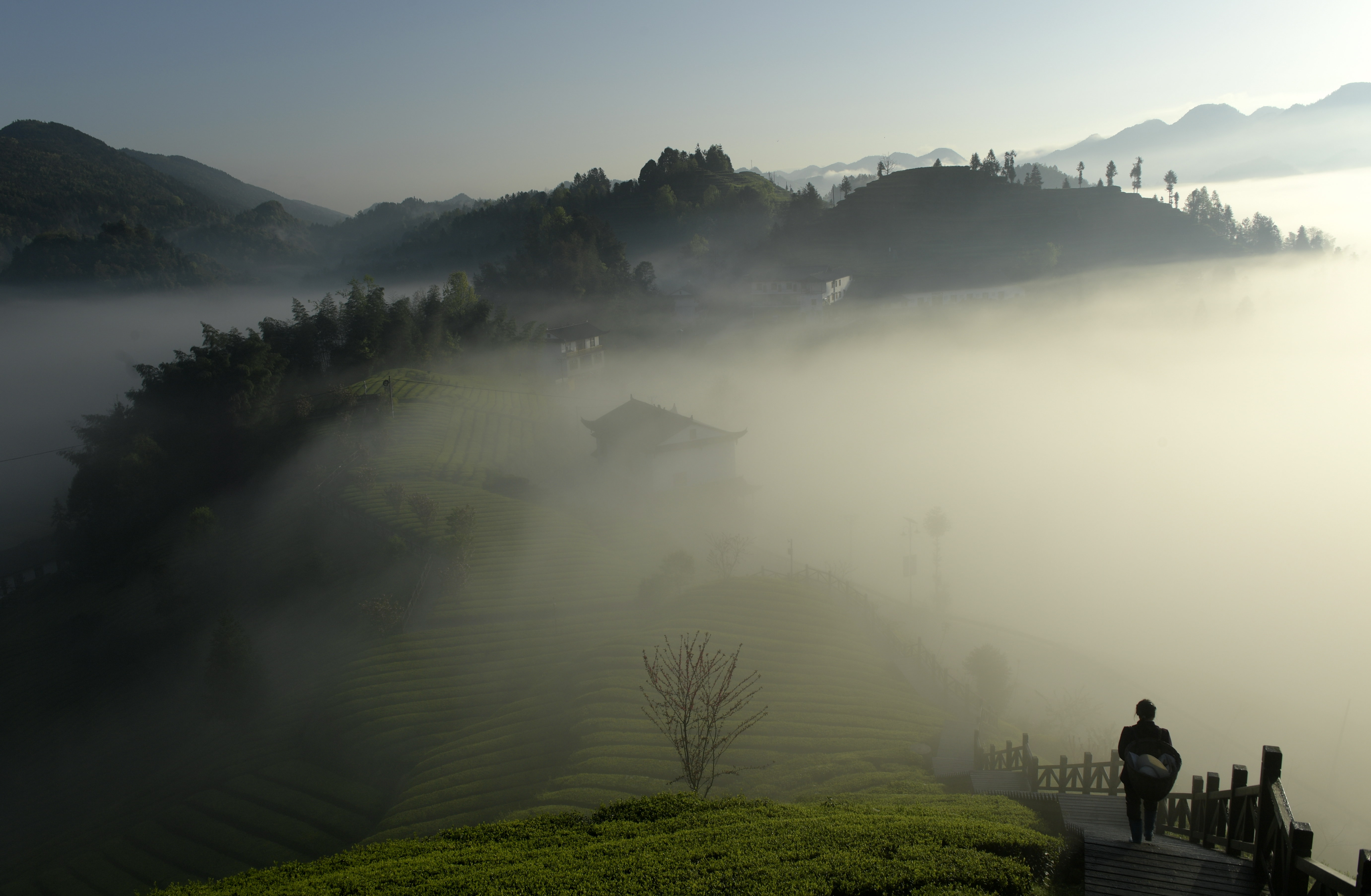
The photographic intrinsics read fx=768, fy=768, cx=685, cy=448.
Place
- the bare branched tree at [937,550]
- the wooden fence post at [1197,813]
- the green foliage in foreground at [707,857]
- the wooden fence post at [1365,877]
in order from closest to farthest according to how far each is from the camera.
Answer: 1. the wooden fence post at [1365,877]
2. the green foliage in foreground at [707,857]
3. the wooden fence post at [1197,813]
4. the bare branched tree at [937,550]

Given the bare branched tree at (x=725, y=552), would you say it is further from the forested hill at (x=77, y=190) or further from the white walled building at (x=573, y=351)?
the forested hill at (x=77, y=190)

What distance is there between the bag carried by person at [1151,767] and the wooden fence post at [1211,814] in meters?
0.61

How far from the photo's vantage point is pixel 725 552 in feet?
104

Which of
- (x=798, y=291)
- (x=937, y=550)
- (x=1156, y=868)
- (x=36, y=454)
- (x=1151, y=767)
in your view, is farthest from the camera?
(x=798, y=291)

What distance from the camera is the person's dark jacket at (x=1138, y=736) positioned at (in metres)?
6.87

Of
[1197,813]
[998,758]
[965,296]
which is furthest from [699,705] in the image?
[965,296]

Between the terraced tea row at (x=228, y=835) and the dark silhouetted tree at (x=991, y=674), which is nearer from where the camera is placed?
the terraced tea row at (x=228, y=835)

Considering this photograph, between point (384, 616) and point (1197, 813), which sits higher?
point (1197, 813)

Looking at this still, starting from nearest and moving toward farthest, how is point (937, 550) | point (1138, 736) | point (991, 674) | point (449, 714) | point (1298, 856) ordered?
point (1298, 856), point (1138, 736), point (449, 714), point (991, 674), point (937, 550)

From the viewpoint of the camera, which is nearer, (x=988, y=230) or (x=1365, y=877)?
(x=1365, y=877)

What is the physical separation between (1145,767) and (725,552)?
2526cm

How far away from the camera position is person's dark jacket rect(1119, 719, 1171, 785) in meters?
6.87

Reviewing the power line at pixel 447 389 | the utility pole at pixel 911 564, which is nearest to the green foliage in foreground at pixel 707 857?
the utility pole at pixel 911 564

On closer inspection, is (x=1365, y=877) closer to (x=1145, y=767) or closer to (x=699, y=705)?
(x=1145, y=767)
